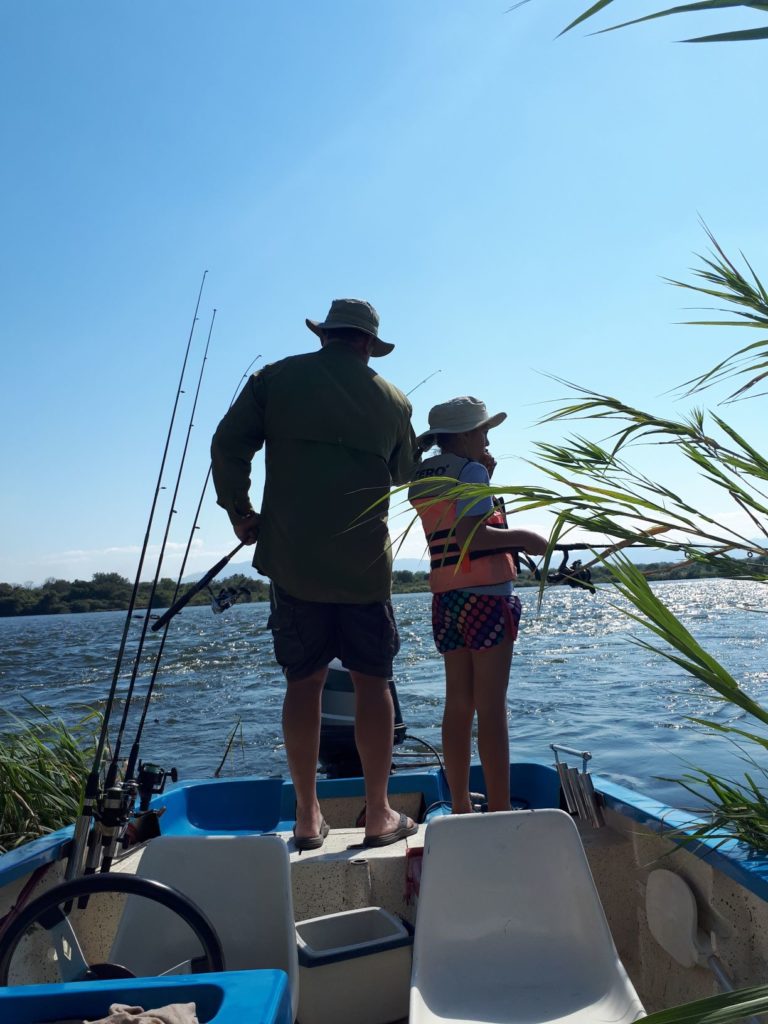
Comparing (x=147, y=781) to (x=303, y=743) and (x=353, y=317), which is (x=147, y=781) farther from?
(x=353, y=317)

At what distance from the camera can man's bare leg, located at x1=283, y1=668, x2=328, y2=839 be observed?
2.70m

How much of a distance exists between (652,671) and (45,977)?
46.5 ft

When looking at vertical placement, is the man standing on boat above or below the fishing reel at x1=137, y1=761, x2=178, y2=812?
above

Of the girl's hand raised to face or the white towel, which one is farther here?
the girl's hand raised to face

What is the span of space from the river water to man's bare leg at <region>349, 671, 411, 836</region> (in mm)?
1299

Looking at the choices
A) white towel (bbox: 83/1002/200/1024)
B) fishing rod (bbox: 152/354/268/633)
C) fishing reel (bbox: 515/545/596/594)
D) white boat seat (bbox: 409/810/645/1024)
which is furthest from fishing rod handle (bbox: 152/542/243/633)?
white towel (bbox: 83/1002/200/1024)

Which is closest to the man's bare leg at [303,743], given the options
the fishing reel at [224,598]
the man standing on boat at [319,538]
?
the man standing on boat at [319,538]

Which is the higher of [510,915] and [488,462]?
[488,462]

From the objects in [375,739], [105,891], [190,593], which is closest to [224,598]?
[190,593]

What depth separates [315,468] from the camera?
9.08 ft

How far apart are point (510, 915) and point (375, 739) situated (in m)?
0.86

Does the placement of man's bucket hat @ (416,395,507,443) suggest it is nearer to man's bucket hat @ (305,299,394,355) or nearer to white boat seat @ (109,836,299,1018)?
man's bucket hat @ (305,299,394,355)

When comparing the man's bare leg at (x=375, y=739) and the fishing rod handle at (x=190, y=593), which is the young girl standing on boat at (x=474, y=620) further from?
the fishing rod handle at (x=190, y=593)

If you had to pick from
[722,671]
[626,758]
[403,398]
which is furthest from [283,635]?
[626,758]
